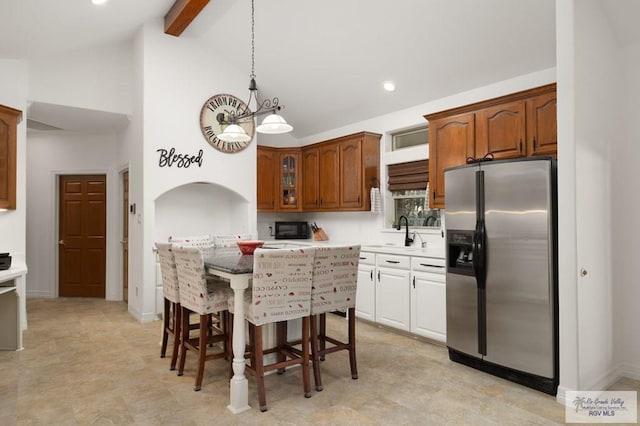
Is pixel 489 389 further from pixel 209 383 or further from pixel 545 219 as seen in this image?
pixel 209 383

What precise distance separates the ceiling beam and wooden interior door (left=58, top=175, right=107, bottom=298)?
2755 millimetres

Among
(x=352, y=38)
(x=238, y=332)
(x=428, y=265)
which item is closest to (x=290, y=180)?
(x=352, y=38)

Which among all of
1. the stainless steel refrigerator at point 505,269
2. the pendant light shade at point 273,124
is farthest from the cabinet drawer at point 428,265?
the pendant light shade at point 273,124

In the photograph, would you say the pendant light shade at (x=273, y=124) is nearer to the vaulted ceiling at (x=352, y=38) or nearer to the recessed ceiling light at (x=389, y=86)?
the vaulted ceiling at (x=352, y=38)

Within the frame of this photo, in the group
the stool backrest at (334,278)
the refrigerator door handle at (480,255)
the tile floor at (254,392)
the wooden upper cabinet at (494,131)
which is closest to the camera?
the tile floor at (254,392)

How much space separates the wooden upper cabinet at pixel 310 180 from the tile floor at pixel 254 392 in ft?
8.55

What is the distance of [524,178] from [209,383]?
278 cm

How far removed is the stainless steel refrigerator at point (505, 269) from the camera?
2.97 metres

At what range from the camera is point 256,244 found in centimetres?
362

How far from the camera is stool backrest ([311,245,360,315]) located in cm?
309

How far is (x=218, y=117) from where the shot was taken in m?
5.67

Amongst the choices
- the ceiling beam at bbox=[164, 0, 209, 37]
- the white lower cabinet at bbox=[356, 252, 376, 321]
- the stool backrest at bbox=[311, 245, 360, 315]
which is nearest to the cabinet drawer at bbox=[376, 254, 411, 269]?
the white lower cabinet at bbox=[356, 252, 376, 321]

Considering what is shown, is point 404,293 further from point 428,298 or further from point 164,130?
point 164,130

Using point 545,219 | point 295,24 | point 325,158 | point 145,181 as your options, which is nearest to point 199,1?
point 295,24
